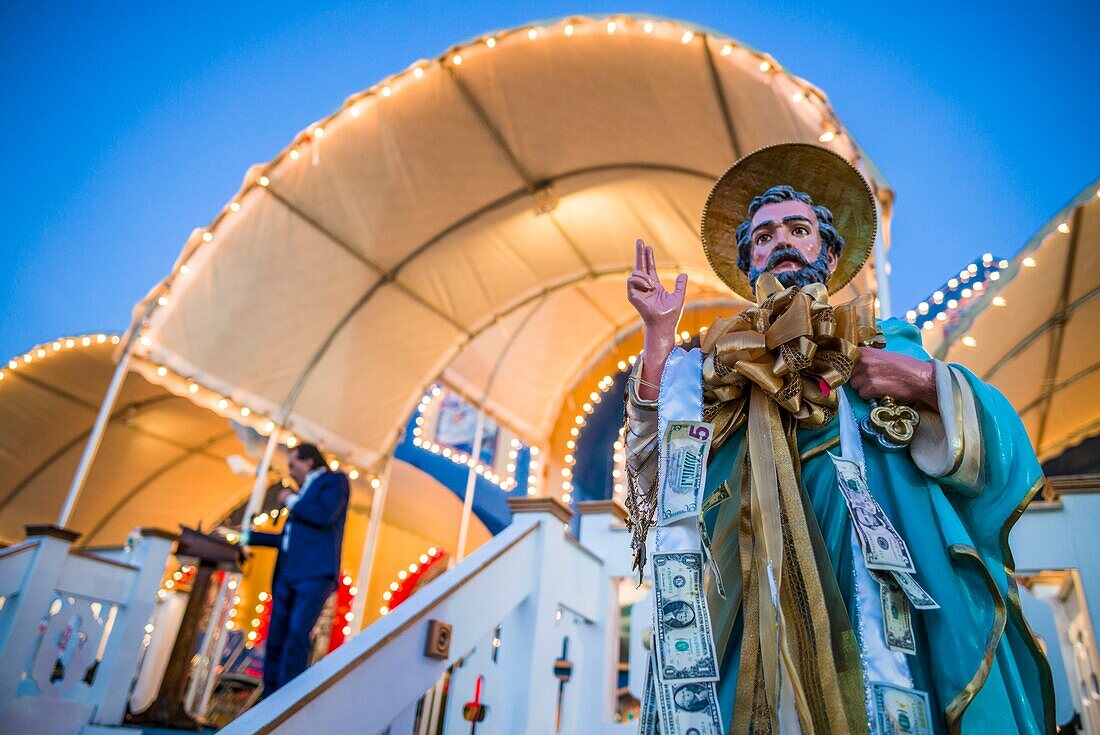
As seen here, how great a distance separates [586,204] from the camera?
7.25 metres

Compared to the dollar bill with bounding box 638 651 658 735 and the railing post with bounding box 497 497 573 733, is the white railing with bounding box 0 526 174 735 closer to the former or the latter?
the railing post with bounding box 497 497 573 733

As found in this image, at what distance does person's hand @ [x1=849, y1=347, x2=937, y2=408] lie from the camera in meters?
1.43

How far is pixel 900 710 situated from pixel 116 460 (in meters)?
11.4

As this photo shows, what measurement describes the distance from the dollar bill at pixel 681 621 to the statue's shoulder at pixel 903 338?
70 centimetres

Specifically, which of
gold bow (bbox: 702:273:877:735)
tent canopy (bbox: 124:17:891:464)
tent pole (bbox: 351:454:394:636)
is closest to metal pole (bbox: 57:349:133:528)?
tent canopy (bbox: 124:17:891:464)

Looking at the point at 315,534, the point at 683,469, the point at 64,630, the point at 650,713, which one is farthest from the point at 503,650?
the point at 64,630

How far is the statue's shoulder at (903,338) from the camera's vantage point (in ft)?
5.29

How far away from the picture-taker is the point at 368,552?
7449mm

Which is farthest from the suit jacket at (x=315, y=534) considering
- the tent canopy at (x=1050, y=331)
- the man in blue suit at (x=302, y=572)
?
the tent canopy at (x=1050, y=331)

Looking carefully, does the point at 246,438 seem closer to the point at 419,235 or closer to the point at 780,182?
the point at 419,235

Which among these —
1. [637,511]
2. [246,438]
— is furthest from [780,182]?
[246,438]

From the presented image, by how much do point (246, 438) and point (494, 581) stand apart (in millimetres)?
5678

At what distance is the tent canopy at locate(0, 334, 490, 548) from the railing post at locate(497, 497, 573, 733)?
6859mm

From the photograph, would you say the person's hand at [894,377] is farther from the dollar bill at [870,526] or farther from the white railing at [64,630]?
the white railing at [64,630]
